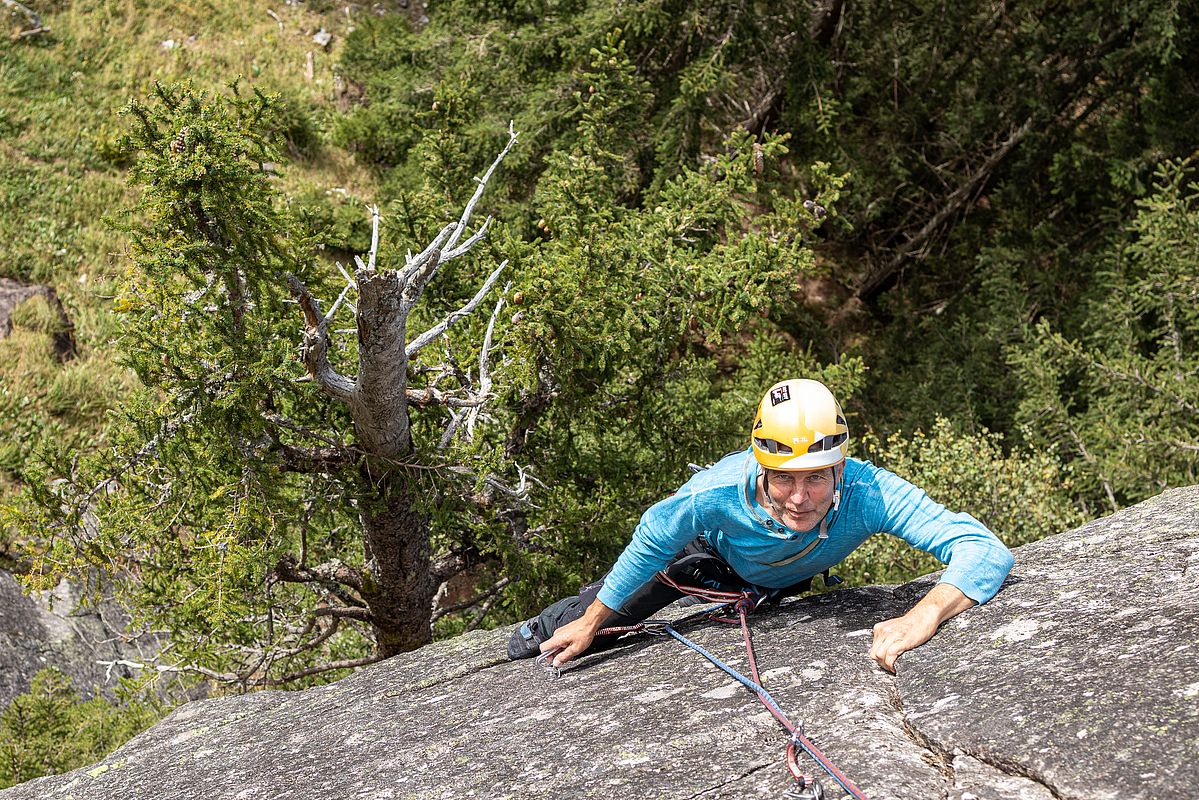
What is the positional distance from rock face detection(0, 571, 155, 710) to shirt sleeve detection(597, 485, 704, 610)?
8434mm

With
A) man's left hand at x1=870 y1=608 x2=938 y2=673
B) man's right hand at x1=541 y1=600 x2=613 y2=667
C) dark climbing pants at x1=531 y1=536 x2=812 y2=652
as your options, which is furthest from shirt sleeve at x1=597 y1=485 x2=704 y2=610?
man's left hand at x1=870 y1=608 x2=938 y2=673

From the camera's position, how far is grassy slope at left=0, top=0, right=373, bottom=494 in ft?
49.9

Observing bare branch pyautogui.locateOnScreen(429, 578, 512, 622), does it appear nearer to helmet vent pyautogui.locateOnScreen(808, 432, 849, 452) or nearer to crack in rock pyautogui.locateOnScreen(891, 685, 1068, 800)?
helmet vent pyautogui.locateOnScreen(808, 432, 849, 452)

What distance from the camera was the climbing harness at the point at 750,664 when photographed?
3.06m

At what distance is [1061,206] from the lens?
666 inches

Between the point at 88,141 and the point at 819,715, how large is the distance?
2142 centimetres

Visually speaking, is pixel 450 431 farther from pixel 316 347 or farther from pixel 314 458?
pixel 316 347

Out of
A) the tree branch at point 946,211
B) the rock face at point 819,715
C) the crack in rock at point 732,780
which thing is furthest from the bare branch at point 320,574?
the tree branch at point 946,211

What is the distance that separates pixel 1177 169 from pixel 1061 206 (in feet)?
17.3

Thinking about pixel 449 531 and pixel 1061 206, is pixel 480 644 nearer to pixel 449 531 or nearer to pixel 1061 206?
pixel 449 531

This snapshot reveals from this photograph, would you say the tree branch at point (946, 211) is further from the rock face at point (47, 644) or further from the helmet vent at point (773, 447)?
the helmet vent at point (773, 447)

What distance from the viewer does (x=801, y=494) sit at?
12.4 feet

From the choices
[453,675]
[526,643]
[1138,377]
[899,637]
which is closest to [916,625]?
[899,637]

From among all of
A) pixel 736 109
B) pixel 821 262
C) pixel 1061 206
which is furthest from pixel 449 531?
pixel 1061 206
